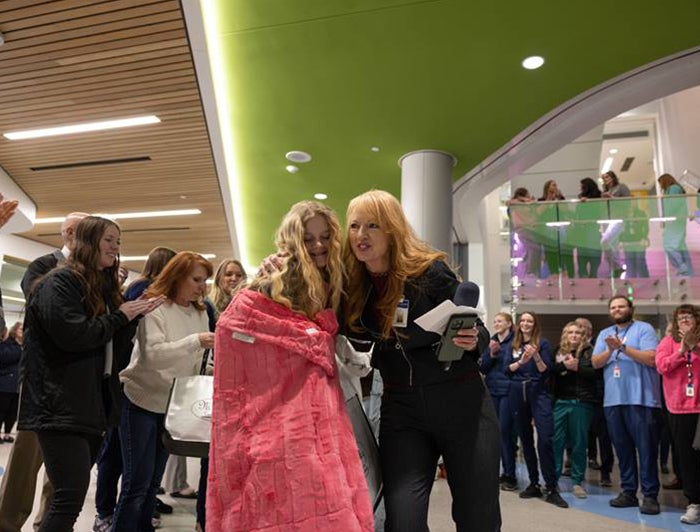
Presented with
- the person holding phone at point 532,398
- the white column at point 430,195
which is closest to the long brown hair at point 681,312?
the person holding phone at point 532,398

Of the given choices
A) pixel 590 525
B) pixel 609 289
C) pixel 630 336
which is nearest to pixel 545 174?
pixel 609 289

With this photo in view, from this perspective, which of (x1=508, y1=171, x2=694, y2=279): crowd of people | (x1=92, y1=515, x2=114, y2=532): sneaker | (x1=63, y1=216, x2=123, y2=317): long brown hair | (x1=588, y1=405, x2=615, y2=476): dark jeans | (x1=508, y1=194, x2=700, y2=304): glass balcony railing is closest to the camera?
(x1=63, y1=216, x2=123, y2=317): long brown hair

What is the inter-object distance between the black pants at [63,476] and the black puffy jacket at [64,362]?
0.17 feet

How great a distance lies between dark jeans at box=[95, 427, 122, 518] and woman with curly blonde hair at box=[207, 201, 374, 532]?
1906mm

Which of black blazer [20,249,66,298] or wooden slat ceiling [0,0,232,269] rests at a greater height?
wooden slat ceiling [0,0,232,269]

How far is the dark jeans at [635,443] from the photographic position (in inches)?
168

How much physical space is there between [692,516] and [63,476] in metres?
4.16

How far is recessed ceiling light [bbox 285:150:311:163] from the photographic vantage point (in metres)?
6.77

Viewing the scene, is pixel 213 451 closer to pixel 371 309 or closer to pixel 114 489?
pixel 371 309

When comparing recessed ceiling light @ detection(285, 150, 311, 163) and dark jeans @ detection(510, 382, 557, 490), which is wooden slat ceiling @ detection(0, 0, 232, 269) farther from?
dark jeans @ detection(510, 382, 557, 490)

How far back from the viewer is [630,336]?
15.9 feet

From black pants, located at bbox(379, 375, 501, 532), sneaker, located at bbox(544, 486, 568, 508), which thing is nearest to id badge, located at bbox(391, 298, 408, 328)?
black pants, located at bbox(379, 375, 501, 532)

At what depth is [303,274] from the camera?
1.62 metres

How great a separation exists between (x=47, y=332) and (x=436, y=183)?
4.88 m
